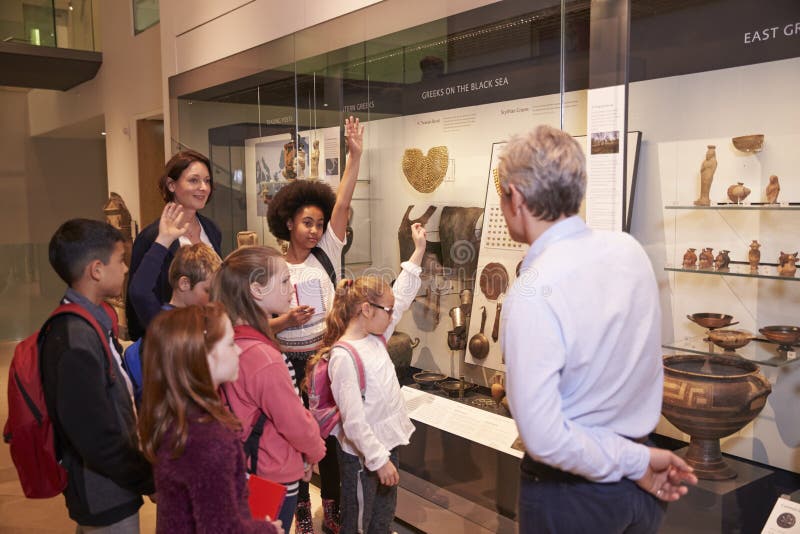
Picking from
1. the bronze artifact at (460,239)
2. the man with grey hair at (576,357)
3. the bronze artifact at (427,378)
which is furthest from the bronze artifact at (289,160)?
the man with grey hair at (576,357)

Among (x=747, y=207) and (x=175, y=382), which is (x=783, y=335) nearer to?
(x=747, y=207)

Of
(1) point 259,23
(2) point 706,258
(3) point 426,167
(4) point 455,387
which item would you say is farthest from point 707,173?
(1) point 259,23

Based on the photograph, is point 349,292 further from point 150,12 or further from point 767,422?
point 150,12

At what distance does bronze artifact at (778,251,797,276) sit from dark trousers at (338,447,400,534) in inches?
76.5

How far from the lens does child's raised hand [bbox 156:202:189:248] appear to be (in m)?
2.77

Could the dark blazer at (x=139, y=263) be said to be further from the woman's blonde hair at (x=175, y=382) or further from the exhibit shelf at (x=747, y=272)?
the exhibit shelf at (x=747, y=272)

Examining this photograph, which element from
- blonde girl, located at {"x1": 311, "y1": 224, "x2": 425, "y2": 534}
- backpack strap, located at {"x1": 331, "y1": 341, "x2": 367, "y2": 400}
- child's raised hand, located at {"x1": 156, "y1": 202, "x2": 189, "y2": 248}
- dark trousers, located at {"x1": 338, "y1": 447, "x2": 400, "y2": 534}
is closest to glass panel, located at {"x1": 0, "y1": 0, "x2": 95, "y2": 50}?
child's raised hand, located at {"x1": 156, "y1": 202, "x2": 189, "y2": 248}

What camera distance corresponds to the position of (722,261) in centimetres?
321

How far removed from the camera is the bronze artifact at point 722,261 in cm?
321

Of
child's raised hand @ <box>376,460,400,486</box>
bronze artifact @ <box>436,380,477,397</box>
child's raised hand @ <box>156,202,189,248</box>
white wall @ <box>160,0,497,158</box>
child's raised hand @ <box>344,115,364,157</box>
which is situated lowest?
bronze artifact @ <box>436,380,477,397</box>

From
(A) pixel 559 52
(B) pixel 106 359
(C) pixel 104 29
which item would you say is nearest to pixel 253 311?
(B) pixel 106 359

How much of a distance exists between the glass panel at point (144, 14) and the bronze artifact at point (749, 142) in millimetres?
7105

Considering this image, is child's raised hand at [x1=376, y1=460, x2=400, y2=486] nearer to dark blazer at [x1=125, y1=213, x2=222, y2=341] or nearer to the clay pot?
dark blazer at [x1=125, y1=213, x2=222, y2=341]

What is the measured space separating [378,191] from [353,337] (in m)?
1.63
